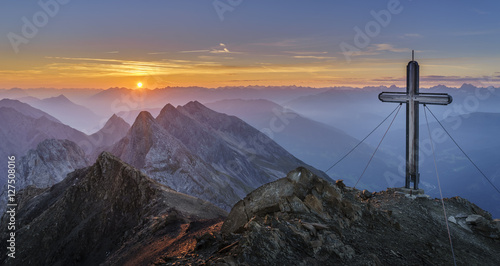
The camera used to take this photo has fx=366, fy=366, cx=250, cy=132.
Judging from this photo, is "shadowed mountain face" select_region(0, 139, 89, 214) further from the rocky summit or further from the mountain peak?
the rocky summit

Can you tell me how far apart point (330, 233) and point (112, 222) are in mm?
28640

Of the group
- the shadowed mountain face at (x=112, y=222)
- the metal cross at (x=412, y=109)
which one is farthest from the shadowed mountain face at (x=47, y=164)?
the metal cross at (x=412, y=109)

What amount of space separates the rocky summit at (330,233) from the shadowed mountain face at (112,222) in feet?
29.3

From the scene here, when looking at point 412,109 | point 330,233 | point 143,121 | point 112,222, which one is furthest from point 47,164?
point 330,233

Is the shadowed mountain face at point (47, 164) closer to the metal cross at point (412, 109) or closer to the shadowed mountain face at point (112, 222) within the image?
the shadowed mountain face at point (112, 222)

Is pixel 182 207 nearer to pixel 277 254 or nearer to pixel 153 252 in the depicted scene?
pixel 153 252

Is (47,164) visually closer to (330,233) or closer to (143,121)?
(143,121)

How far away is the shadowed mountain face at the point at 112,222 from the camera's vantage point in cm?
2728

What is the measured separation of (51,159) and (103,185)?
121557 millimetres

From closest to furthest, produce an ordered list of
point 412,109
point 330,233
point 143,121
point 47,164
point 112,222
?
1. point 330,233
2. point 412,109
3. point 112,222
4. point 47,164
5. point 143,121

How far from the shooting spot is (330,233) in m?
14.4

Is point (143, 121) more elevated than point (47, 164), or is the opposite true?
point (143, 121)

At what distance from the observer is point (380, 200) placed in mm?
23234

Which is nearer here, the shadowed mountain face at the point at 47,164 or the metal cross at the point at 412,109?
the metal cross at the point at 412,109
